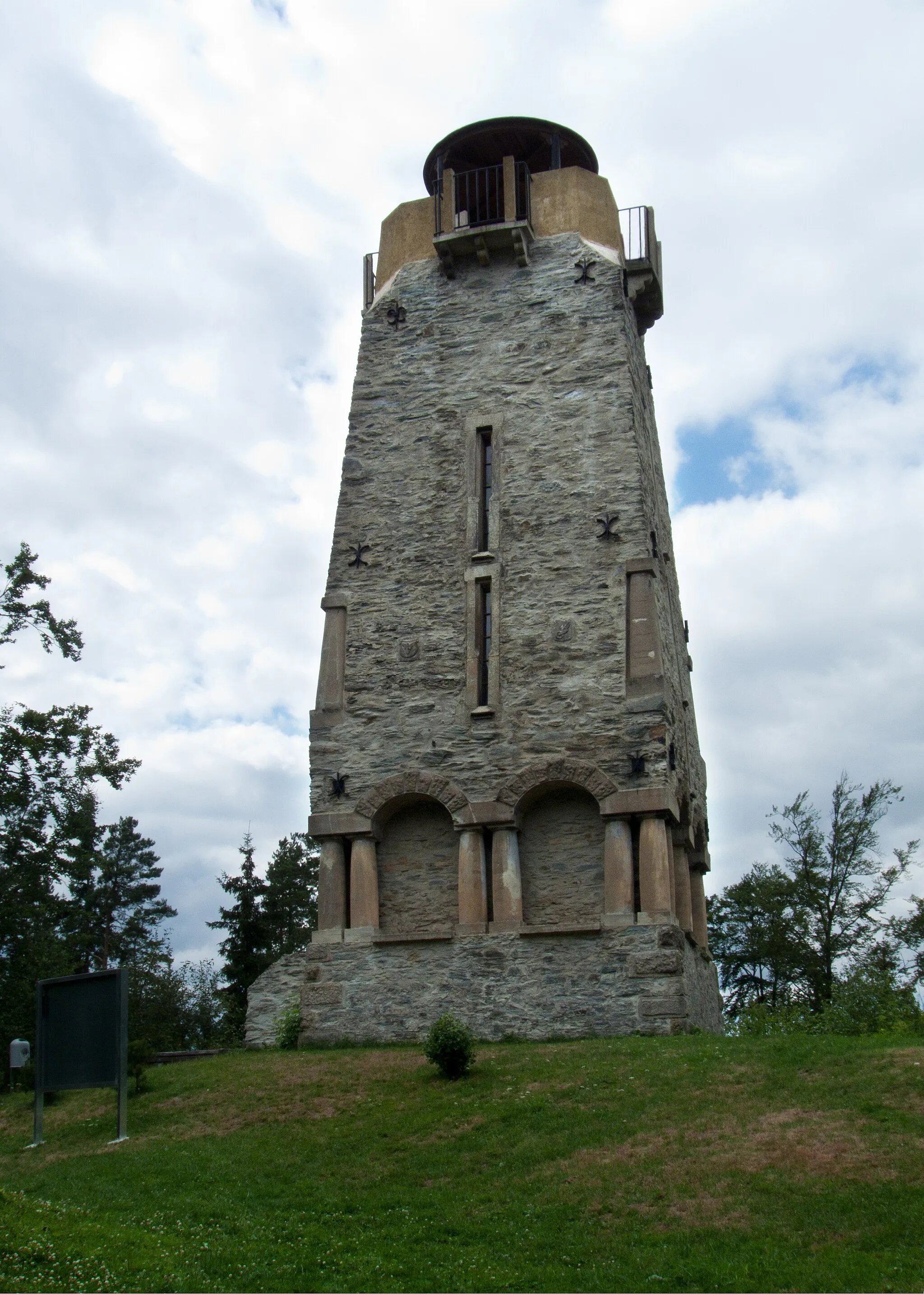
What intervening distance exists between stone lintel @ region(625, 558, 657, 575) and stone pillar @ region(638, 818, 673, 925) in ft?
13.8

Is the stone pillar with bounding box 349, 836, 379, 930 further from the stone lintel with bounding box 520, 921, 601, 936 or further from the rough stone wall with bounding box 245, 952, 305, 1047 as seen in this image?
the stone lintel with bounding box 520, 921, 601, 936

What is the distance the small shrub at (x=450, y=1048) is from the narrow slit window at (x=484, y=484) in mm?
8946

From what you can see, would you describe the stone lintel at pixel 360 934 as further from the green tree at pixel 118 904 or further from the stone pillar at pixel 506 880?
the green tree at pixel 118 904

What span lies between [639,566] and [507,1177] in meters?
11.4

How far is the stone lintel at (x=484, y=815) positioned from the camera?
69.9 ft

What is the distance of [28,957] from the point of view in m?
29.4

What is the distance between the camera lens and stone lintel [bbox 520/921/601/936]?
20.3 meters

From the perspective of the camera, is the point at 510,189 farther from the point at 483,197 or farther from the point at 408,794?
the point at 408,794

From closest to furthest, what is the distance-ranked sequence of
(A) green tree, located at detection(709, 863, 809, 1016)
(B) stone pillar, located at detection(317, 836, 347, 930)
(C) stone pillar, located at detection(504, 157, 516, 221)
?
(B) stone pillar, located at detection(317, 836, 347, 930), (C) stone pillar, located at detection(504, 157, 516, 221), (A) green tree, located at detection(709, 863, 809, 1016)

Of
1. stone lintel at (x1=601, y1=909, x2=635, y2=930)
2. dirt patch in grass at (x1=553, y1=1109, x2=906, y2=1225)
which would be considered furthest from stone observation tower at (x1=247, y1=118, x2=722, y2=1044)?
dirt patch in grass at (x1=553, y1=1109, x2=906, y2=1225)

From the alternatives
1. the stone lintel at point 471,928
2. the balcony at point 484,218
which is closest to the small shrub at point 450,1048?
the stone lintel at point 471,928

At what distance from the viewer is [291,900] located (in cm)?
4391

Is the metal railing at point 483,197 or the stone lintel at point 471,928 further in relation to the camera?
the metal railing at point 483,197

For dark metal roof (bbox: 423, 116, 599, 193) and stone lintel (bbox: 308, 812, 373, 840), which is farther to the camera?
dark metal roof (bbox: 423, 116, 599, 193)
